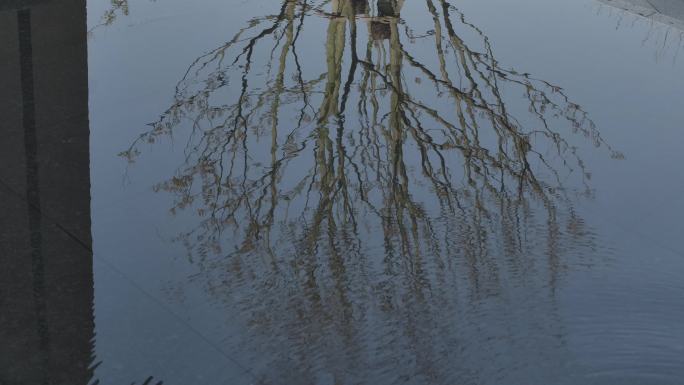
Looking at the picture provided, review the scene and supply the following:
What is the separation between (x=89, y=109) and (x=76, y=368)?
217 cm

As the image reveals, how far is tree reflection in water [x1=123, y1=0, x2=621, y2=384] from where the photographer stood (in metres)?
3.74

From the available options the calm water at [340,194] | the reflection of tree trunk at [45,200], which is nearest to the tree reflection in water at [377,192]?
the calm water at [340,194]

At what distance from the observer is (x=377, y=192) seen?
4.76 m

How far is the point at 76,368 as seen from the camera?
345 centimetres

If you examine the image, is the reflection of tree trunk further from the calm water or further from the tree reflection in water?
the tree reflection in water

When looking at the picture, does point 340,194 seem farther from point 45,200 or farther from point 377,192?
point 45,200

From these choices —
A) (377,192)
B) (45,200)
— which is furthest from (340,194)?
(45,200)

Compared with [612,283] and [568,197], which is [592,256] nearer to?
[612,283]

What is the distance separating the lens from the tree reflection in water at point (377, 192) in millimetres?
A: 3740

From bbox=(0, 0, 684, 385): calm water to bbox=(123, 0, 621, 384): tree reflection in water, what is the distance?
Answer: 1 cm

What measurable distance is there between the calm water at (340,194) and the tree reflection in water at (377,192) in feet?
0.05

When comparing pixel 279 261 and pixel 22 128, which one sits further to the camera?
pixel 22 128

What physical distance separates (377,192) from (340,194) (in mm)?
189

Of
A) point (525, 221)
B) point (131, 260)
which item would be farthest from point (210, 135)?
point (525, 221)
